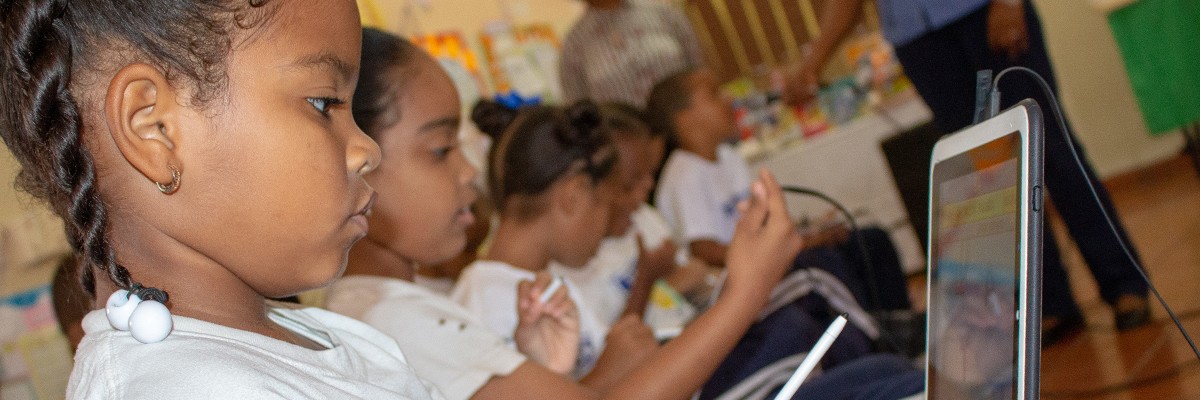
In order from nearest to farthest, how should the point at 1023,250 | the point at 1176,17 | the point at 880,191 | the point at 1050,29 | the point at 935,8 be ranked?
the point at 1023,250 → the point at 935,8 → the point at 1176,17 → the point at 1050,29 → the point at 880,191

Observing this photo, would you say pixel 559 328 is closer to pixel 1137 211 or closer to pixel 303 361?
pixel 303 361

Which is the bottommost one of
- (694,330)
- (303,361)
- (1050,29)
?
(1050,29)

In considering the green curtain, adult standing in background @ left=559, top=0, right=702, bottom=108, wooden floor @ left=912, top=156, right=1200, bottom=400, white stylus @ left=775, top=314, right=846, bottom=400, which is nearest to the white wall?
the green curtain

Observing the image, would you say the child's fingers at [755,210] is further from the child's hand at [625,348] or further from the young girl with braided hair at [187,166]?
the young girl with braided hair at [187,166]

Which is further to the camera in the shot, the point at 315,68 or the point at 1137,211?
the point at 1137,211

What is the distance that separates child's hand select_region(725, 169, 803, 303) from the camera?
39.5 inches

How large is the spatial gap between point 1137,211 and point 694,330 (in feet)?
7.11

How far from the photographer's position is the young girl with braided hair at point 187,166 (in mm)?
550

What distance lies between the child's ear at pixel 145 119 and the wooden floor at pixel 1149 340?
99 centimetres

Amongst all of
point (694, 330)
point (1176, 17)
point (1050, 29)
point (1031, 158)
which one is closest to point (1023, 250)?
point (1031, 158)

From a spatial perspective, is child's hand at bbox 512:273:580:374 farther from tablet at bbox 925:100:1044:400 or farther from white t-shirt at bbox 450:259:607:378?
tablet at bbox 925:100:1044:400

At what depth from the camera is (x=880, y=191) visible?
3.40m

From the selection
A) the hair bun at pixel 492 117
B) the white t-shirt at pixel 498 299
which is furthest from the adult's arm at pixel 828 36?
the white t-shirt at pixel 498 299

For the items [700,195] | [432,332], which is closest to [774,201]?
[432,332]
